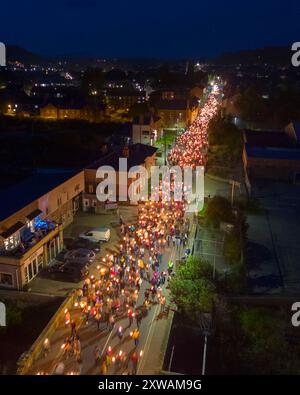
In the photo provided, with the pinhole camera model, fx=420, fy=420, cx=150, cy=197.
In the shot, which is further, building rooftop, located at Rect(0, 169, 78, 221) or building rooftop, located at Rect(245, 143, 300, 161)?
building rooftop, located at Rect(245, 143, 300, 161)

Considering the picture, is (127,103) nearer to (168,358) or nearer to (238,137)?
(238,137)

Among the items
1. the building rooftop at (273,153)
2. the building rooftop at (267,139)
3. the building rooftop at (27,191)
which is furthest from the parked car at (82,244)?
the building rooftop at (267,139)

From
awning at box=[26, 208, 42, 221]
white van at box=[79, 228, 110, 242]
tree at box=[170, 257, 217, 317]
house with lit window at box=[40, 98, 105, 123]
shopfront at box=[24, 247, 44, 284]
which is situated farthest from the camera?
house with lit window at box=[40, 98, 105, 123]

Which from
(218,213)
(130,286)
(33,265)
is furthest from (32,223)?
(218,213)

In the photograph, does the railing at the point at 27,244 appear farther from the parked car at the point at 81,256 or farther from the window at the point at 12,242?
the parked car at the point at 81,256

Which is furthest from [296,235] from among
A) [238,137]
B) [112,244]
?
[238,137]

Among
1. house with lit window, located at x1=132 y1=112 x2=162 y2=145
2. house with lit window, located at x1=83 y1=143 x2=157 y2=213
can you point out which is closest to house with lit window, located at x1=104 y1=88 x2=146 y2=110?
house with lit window, located at x1=132 y1=112 x2=162 y2=145

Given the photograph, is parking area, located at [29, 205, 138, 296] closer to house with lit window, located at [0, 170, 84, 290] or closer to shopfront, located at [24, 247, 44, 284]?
shopfront, located at [24, 247, 44, 284]
